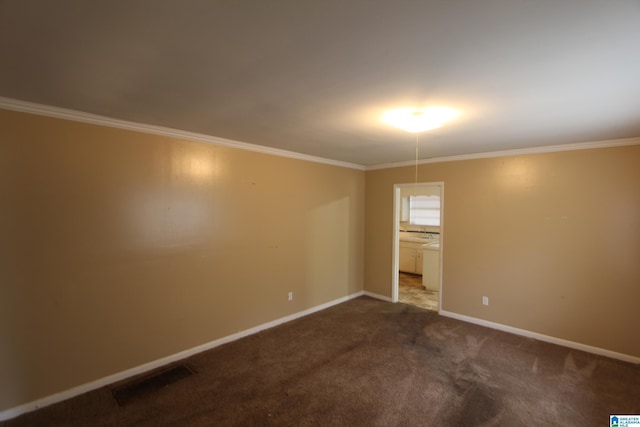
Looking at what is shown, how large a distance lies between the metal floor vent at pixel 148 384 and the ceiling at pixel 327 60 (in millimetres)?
2437

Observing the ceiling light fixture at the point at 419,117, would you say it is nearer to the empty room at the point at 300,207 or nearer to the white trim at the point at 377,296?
the empty room at the point at 300,207

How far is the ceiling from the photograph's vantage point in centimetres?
116

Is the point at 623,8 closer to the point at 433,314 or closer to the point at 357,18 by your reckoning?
the point at 357,18

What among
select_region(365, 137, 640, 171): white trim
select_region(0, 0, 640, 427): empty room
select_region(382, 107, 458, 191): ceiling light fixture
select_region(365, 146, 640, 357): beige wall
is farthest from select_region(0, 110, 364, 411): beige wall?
select_region(365, 146, 640, 357): beige wall

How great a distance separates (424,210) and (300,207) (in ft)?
14.4

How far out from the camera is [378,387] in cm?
264

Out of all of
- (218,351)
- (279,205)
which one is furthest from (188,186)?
(218,351)

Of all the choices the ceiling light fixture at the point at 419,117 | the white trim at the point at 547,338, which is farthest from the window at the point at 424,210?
the ceiling light fixture at the point at 419,117

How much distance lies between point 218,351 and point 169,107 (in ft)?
8.54

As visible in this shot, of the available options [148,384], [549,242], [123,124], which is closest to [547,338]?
[549,242]

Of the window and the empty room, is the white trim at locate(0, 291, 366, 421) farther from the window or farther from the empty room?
the window

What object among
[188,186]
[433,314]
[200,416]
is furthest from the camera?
[433,314]

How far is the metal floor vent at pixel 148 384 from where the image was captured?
2482 millimetres

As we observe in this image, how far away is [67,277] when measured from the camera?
245 centimetres
